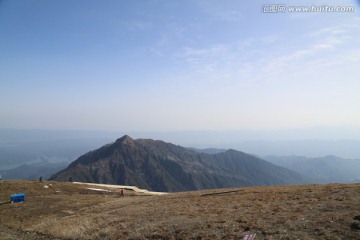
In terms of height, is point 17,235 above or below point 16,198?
above

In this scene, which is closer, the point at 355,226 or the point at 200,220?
the point at 355,226

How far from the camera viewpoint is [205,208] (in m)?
33.2

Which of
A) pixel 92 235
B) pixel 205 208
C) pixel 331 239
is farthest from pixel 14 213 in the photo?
pixel 331 239

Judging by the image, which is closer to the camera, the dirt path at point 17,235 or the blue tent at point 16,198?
the dirt path at point 17,235

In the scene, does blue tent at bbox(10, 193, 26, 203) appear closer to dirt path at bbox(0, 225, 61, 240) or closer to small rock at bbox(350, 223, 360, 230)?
dirt path at bbox(0, 225, 61, 240)

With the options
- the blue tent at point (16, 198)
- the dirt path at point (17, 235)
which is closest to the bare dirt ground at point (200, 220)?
the dirt path at point (17, 235)

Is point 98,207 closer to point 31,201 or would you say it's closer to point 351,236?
point 31,201

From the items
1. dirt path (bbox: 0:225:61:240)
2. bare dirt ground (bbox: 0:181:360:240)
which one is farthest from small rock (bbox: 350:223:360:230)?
dirt path (bbox: 0:225:61:240)

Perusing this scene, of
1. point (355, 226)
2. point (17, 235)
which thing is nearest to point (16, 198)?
point (17, 235)

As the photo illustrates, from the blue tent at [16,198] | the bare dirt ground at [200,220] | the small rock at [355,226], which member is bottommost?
the blue tent at [16,198]

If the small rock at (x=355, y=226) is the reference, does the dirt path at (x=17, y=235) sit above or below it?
below

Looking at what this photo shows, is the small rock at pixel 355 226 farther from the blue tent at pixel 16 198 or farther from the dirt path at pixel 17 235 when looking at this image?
the blue tent at pixel 16 198

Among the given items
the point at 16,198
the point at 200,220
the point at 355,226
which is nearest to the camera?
the point at 355,226

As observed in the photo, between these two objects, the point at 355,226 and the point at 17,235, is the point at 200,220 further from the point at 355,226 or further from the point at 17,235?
the point at 17,235
